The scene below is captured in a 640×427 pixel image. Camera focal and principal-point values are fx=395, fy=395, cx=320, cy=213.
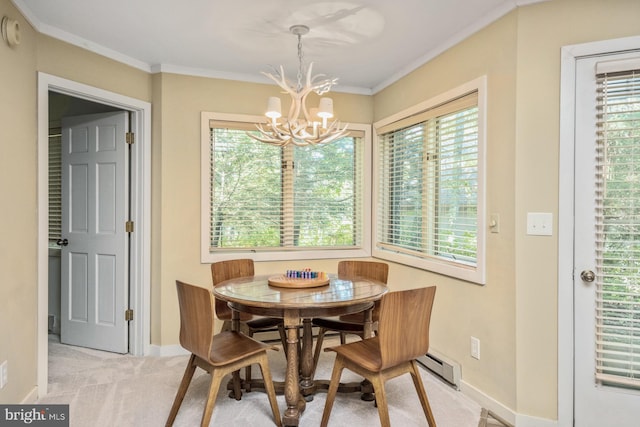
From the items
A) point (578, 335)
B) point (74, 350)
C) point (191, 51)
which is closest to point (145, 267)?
point (74, 350)

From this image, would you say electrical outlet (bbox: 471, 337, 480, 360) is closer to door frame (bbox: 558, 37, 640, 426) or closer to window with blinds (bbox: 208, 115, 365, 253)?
door frame (bbox: 558, 37, 640, 426)

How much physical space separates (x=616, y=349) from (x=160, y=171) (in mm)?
3338

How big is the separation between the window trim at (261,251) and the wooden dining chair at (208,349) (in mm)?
1346

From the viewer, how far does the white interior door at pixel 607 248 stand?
2.02 m

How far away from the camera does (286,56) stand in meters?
3.10

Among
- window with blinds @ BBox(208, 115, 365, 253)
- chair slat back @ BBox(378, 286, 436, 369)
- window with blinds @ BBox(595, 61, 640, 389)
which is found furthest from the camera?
window with blinds @ BBox(208, 115, 365, 253)

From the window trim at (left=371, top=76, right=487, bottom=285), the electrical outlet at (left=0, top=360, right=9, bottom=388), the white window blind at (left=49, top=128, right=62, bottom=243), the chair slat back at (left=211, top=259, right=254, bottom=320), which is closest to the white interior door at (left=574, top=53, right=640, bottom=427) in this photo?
the window trim at (left=371, top=76, right=487, bottom=285)

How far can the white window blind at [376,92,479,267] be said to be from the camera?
2.71 meters

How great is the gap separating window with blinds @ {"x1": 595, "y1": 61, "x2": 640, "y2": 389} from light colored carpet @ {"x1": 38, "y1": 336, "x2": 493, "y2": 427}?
2.65 ft

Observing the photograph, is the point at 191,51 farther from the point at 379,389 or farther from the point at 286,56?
the point at 379,389

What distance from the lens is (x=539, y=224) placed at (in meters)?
2.18

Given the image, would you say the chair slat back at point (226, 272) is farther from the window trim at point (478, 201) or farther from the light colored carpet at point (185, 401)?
the window trim at point (478, 201)

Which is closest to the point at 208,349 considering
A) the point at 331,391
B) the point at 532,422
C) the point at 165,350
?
the point at 331,391

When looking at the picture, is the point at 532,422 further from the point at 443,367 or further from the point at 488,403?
the point at 443,367
